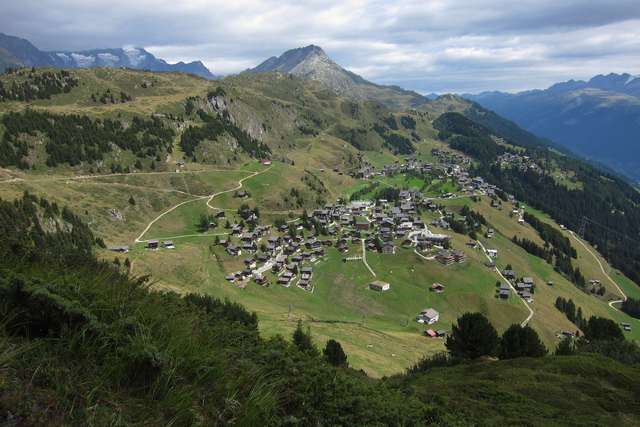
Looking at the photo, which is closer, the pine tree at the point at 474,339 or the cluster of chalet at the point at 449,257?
the pine tree at the point at 474,339

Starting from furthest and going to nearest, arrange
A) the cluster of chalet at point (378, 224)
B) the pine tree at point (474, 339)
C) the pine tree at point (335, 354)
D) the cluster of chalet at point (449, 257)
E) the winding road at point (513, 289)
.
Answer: the cluster of chalet at point (378, 224)
the cluster of chalet at point (449, 257)
the winding road at point (513, 289)
the pine tree at point (474, 339)
the pine tree at point (335, 354)

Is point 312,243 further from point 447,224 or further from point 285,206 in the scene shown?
point 447,224

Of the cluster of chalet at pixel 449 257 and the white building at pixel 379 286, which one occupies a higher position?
the cluster of chalet at pixel 449 257

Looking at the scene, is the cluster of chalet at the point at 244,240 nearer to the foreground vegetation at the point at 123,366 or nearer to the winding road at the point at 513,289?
the winding road at the point at 513,289

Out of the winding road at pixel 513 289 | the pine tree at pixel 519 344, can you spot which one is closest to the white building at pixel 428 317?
the winding road at pixel 513 289

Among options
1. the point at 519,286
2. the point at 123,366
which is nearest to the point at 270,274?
the point at 519,286

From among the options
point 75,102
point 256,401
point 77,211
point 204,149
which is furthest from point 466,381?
point 75,102

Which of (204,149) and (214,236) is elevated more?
(204,149)

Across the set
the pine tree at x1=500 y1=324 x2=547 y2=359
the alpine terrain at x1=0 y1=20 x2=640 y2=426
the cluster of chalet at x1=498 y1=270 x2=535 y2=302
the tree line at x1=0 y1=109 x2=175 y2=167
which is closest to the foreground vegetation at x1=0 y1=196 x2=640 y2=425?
the alpine terrain at x1=0 y1=20 x2=640 y2=426

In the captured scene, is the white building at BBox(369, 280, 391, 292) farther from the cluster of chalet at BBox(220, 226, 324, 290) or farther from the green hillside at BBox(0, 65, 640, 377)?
the cluster of chalet at BBox(220, 226, 324, 290)
